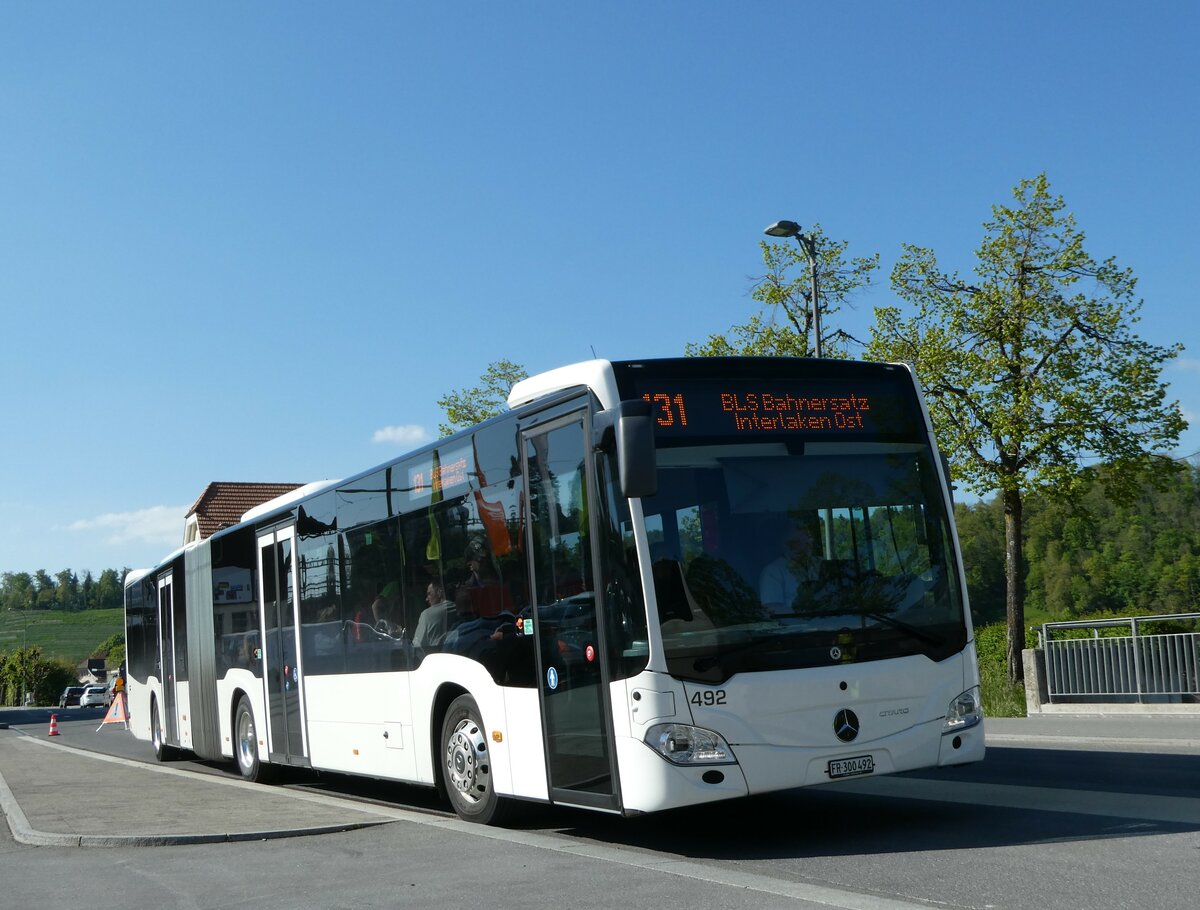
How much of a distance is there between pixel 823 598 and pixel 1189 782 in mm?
4501

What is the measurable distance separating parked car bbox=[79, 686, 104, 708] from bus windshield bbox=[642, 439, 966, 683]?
86248 millimetres

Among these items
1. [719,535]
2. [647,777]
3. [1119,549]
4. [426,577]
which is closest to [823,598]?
[719,535]

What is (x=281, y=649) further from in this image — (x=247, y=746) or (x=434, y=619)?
(x=434, y=619)

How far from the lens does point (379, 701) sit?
12.2m

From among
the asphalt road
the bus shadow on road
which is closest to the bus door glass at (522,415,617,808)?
the asphalt road

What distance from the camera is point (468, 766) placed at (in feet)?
34.7

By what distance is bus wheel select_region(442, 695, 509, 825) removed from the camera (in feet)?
33.8

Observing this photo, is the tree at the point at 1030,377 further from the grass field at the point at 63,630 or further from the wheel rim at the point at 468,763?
the grass field at the point at 63,630

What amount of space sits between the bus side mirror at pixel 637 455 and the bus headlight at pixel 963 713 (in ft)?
8.57

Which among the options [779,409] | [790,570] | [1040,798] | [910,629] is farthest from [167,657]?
[910,629]

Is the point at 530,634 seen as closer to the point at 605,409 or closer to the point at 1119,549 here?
the point at 605,409

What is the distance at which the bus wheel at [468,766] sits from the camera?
406 inches

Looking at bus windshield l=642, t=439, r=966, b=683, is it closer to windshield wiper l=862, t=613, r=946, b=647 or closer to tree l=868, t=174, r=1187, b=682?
windshield wiper l=862, t=613, r=946, b=647

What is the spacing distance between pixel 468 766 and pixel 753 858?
292 centimetres
